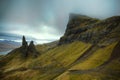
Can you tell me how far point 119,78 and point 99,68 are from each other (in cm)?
2711

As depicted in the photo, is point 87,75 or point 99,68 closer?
point 87,75

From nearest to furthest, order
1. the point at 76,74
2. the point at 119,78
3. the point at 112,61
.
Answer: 1. the point at 119,78
2. the point at 76,74
3. the point at 112,61

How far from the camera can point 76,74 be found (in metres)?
179

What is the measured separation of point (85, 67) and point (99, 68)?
16.5 m

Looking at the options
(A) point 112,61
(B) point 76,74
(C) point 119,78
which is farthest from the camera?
(A) point 112,61

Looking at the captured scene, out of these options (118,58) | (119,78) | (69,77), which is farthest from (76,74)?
(118,58)

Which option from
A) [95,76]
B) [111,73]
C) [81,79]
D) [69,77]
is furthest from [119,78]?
[69,77]

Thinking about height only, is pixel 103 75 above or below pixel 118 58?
below

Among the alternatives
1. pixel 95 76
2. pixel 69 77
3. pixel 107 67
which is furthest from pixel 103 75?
pixel 69 77

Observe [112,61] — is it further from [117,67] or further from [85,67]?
[85,67]

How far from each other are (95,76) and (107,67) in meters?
23.9

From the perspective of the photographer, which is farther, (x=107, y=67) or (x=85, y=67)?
(x=85, y=67)

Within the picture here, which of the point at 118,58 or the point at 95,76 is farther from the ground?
the point at 118,58

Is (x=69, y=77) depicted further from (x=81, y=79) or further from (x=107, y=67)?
(x=107, y=67)
